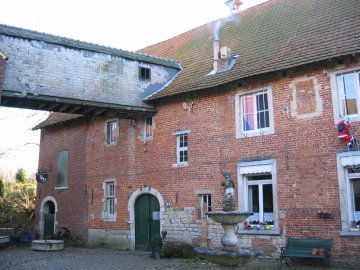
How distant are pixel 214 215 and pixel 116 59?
9.02m

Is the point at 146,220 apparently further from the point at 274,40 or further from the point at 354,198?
the point at 274,40

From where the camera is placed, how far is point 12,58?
542 inches

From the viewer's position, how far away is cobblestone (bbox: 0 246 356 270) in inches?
488

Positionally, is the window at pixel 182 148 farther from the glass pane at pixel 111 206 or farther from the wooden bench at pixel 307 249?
the wooden bench at pixel 307 249

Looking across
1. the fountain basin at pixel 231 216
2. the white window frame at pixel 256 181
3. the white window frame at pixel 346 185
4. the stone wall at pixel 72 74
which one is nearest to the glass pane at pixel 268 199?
the white window frame at pixel 256 181

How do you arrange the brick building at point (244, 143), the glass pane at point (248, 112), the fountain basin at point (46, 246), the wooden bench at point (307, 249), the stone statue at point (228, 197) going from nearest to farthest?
the stone statue at point (228, 197) → the wooden bench at point (307, 249) → the brick building at point (244, 143) → the glass pane at point (248, 112) → the fountain basin at point (46, 246)

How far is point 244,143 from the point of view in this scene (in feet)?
45.9

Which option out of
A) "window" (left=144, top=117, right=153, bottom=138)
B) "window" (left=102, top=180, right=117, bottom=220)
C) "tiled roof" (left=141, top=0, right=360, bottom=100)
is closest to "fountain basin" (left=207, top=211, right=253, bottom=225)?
"tiled roof" (left=141, top=0, right=360, bottom=100)

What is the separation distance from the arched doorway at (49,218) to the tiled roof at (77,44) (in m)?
10.1

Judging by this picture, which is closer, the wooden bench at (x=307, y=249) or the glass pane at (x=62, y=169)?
the wooden bench at (x=307, y=249)

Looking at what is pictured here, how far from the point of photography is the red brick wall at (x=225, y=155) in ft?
39.9

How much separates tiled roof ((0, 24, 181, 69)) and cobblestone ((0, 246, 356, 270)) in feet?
24.5

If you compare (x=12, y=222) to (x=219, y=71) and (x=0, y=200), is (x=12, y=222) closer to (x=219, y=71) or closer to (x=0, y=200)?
(x=0, y=200)

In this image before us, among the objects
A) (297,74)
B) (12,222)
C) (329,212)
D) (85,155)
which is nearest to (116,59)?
(85,155)
